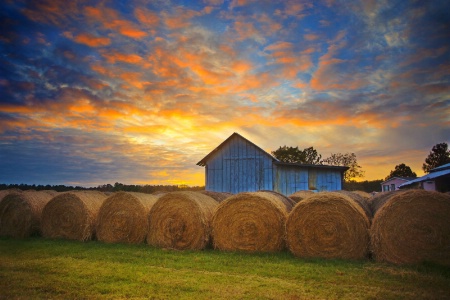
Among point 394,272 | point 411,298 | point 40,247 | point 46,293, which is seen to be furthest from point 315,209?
point 40,247

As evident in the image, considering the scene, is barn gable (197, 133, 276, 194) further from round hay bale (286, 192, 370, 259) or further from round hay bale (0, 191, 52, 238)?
round hay bale (286, 192, 370, 259)

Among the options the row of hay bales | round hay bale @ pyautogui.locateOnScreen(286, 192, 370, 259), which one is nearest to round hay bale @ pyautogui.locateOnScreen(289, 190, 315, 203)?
the row of hay bales

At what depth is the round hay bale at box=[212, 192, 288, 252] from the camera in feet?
35.9

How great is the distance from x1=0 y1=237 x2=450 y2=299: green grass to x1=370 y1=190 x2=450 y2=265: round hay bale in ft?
1.93

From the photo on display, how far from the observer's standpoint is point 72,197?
13977 mm

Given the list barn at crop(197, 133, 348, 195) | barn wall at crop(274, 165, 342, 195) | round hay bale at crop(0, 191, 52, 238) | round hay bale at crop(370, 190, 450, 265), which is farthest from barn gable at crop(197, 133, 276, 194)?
round hay bale at crop(370, 190, 450, 265)

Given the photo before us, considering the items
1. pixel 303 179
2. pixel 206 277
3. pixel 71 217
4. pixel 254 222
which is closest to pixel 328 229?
pixel 254 222

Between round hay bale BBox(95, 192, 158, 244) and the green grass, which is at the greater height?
→ round hay bale BBox(95, 192, 158, 244)

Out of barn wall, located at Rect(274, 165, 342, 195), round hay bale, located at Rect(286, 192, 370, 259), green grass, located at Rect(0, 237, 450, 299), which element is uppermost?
barn wall, located at Rect(274, 165, 342, 195)

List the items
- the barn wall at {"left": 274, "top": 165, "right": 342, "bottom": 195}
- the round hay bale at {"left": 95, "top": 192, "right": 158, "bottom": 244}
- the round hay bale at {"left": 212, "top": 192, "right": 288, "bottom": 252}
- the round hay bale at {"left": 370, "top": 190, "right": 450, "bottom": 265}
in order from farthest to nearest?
the barn wall at {"left": 274, "top": 165, "right": 342, "bottom": 195}
the round hay bale at {"left": 95, "top": 192, "right": 158, "bottom": 244}
the round hay bale at {"left": 212, "top": 192, "right": 288, "bottom": 252}
the round hay bale at {"left": 370, "top": 190, "right": 450, "bottom": 265}

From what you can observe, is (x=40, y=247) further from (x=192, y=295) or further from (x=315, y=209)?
(x=315, y=209)

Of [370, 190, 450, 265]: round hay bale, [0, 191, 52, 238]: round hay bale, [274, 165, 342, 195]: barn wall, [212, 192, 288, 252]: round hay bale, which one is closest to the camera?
[370, 190, 450, 265]: round hay bale

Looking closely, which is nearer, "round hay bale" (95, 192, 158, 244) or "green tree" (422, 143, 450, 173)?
"round hay bale" (95, 192, 158, 244)

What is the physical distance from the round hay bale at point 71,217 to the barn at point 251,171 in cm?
1344
